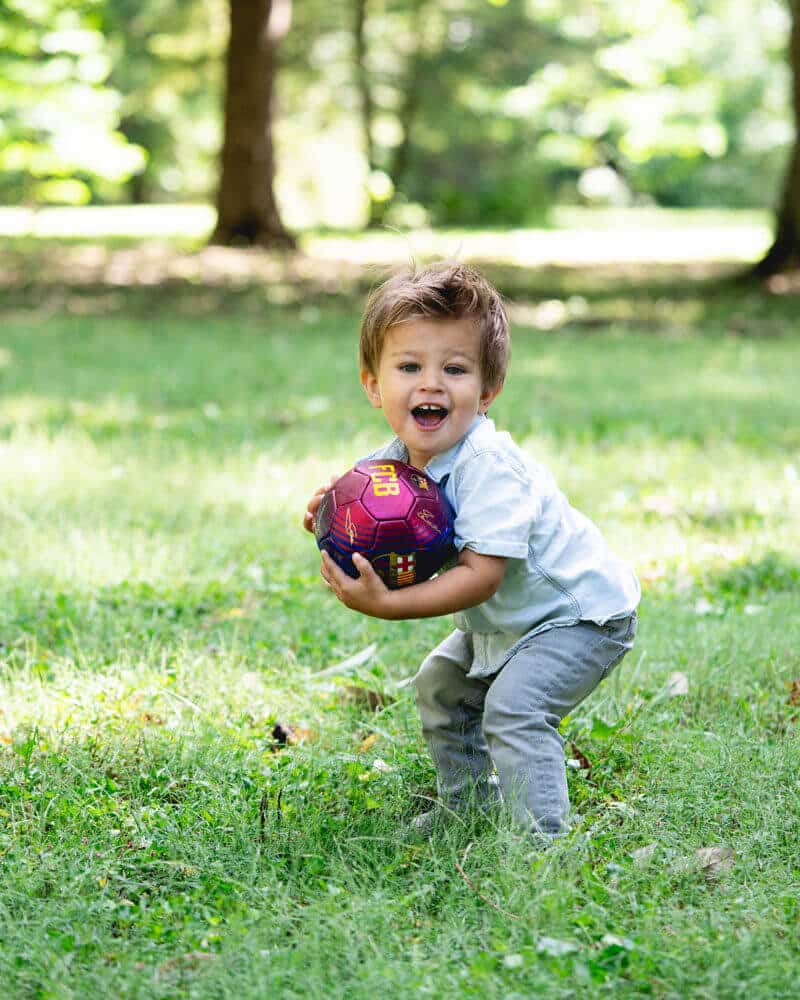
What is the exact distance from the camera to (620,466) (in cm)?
638

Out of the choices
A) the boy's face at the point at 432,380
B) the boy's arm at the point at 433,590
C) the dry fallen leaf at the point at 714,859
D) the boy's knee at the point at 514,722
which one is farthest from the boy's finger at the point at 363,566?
the dry fallen leaf at the point at 714,859

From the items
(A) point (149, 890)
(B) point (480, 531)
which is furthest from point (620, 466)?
(A) point (149, 890)

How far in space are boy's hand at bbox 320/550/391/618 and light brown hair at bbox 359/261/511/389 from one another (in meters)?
0.53

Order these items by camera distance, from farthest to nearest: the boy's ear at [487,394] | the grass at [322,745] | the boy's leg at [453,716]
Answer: the boy's leg at [453,716]
the boy's ear at [487,394]
the grass at [322,745]

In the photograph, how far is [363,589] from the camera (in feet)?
9.24

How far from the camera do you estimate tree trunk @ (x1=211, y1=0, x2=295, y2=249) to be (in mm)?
16234

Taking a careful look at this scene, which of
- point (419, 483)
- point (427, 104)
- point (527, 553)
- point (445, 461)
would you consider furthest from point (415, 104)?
point (527, 553)

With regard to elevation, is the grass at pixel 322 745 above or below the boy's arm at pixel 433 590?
below

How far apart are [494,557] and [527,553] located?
79 mm

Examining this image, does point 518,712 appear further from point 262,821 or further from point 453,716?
point 262,821

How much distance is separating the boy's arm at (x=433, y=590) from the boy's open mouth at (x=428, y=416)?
321 mm

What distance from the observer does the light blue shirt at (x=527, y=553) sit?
9.37 feet

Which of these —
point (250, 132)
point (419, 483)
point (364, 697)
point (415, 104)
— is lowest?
point (364, 697)

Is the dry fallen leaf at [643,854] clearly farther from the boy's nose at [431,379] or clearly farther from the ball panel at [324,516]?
the boy's nose at [431,379]
